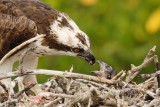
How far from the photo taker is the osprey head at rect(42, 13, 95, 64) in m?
9.56

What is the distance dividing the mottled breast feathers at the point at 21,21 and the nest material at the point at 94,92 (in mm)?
550

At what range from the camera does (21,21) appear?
9.43 meters

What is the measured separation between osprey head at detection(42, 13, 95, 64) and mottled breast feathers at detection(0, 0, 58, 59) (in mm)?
73

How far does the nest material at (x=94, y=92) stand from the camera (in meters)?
8.13

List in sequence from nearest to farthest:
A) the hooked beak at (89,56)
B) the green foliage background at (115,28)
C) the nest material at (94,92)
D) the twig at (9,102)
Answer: the nest material at (94,92)
the twig at (9,102)
the hooked beak at (89,56)
the green foliage background at (115,28)

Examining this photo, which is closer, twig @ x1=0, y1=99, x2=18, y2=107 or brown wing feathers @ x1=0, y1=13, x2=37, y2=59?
twig @ x1=0, y1=99, x2=18, y2=107

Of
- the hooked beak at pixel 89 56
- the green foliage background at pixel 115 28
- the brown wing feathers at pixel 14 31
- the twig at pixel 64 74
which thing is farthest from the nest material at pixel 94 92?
the green foliage background at pixel 115 28

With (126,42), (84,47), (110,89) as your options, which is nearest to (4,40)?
(84,47)

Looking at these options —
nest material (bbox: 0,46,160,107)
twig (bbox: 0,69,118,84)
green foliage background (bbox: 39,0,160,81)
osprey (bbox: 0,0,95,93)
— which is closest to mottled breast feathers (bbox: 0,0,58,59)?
osprey (bbox: 0,0,95,93)

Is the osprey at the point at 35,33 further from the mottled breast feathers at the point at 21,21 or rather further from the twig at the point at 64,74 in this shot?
the twig at the point at 64,74

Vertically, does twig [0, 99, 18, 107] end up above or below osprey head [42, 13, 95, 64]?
below

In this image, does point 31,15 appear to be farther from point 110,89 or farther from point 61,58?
point 61,58

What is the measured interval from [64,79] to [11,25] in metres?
0.93

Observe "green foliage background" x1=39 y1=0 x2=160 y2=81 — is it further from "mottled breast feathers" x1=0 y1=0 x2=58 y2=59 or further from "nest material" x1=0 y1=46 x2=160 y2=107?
"nest material" x1=0 y1=46 x2=160 y2=107
